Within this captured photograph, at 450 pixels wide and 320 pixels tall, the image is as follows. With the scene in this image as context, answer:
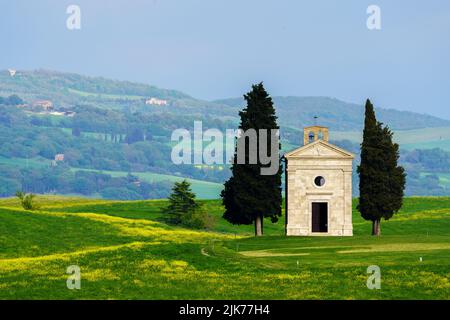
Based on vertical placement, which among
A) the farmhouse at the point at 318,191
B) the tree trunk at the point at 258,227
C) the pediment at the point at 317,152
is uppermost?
the pediment at the point at 317,152

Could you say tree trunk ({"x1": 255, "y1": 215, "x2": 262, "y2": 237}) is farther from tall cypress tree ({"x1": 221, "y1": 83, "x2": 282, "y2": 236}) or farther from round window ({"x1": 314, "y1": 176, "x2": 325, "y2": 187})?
round window ({"x1": 314, "y1": 176, "x2": 325, "y2": 187})

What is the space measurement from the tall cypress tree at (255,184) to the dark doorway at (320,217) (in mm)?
4768

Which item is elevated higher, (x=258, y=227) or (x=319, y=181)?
(x=319, y=181)

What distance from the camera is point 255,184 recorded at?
349ft

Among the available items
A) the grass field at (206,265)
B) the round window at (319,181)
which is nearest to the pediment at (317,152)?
the round window at (319,181)

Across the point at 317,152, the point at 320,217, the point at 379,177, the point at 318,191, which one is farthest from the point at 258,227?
the point at 379,177

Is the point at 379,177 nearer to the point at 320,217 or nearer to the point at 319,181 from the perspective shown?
the point at 319,181

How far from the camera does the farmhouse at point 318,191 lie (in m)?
104

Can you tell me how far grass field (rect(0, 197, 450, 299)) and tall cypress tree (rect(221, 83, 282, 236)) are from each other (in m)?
5.95

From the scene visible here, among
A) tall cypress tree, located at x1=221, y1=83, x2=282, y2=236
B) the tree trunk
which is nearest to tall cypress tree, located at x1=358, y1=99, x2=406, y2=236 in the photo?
tall cypress tree, located at x1=221, y1=83, x2=282, y2=236

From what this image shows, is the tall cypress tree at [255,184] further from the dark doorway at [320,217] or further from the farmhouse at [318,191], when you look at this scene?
the dark doorway at [320,217]

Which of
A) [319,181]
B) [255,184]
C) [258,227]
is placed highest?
[319,181]

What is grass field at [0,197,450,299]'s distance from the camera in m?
55.3

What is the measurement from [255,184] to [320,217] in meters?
7.19
